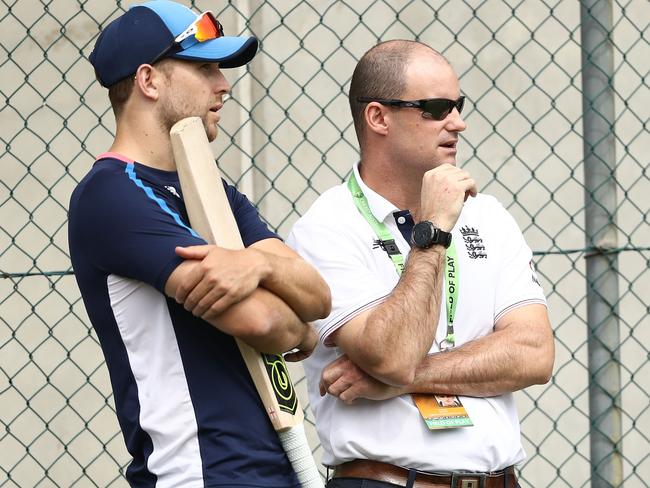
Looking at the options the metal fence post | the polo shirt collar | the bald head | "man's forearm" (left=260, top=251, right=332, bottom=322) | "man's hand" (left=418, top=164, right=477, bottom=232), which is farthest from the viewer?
the metal fence post

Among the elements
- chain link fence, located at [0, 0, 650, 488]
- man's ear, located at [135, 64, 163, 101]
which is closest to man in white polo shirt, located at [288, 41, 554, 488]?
man's ear, located at [135, 64, 163, 101]

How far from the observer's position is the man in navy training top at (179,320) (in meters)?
2.26

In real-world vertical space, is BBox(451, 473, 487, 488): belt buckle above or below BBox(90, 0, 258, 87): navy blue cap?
below

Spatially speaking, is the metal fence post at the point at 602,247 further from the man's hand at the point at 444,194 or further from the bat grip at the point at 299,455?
the bat grip at the point at 299,455

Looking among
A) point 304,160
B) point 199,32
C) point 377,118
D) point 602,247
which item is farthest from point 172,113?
point 304,160

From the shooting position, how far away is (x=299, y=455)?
7.80ft

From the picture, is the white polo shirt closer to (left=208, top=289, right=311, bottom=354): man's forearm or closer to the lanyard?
the lanyard

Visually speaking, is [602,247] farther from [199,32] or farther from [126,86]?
[126,86]

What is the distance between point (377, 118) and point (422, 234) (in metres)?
0.45

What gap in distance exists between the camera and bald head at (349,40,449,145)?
120 inches

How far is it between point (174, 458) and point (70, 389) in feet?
7.14

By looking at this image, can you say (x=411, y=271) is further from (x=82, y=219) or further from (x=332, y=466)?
(x=82, y=219)

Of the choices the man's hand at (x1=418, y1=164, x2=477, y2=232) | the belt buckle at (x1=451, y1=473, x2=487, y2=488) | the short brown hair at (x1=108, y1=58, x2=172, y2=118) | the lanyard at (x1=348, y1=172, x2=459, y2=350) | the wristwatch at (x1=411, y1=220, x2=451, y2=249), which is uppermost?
the short brown hair at (x1=108, y1=58, x2=172, y2=118)

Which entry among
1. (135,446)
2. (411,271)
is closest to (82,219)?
(135,446)
